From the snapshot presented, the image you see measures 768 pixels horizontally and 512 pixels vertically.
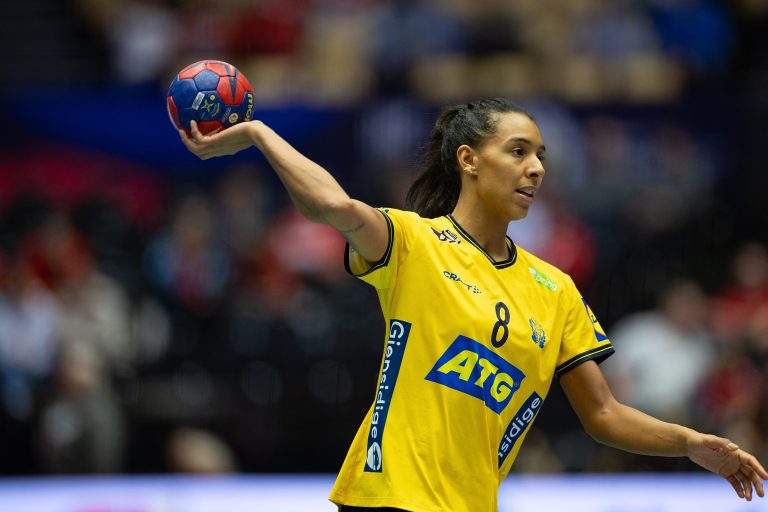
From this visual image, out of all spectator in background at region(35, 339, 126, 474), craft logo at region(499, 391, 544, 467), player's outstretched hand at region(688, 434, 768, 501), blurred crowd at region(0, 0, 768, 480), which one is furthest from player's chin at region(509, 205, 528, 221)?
spectator in background at region(35, 339, 126, 474)

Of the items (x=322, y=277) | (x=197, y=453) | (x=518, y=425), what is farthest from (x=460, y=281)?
(x=322, y=277)

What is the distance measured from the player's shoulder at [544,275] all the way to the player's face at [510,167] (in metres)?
0.25

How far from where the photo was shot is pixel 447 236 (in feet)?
17.8

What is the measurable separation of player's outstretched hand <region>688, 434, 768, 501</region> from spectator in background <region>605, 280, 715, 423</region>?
6.07 metres

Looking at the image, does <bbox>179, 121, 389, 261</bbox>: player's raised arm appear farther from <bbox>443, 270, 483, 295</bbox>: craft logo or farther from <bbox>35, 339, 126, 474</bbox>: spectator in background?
<bbox>35, 339, 126, 474</bbox>: spectator in background

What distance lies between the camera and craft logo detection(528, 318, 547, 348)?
541 cm

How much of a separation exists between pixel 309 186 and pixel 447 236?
31.3 inches

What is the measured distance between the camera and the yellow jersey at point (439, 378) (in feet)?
16.9

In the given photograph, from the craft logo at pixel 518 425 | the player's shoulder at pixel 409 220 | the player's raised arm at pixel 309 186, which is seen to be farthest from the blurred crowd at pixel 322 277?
the player's raised arm at pixel 309 186

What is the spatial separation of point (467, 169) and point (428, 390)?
3.11ft

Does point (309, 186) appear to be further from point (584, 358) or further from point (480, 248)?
point (584, 358)

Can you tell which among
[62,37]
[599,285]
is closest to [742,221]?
[599,285]

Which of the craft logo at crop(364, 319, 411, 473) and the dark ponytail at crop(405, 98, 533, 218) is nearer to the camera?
the craft logo at crop(364, 319, 411, 473)

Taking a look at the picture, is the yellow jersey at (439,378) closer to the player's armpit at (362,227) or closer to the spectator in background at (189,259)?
the player's armpit at (362,227)
